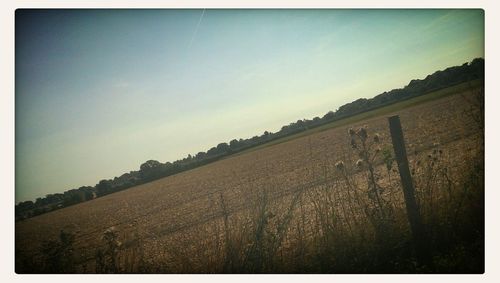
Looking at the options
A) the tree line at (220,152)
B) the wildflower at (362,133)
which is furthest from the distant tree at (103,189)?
the wildflower at (362,133)

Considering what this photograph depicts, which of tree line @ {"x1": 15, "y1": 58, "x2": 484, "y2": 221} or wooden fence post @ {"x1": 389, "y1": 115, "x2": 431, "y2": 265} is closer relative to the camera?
wooden fence post @ {"x1": 389, "y1": 115, "x2": 431, "y2": 265}

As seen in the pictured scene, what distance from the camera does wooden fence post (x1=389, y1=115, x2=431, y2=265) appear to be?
3.79m

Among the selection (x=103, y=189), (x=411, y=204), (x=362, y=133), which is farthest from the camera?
(x=103, y=189)

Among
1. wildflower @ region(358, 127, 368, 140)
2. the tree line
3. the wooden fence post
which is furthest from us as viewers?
the tree line

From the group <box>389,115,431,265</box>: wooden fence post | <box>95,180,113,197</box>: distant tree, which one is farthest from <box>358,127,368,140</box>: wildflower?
<box>95,180,113,197</box>: distant tree

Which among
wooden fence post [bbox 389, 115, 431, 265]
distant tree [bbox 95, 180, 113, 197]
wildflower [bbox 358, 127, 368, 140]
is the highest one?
wildflower [bbox 358, 127, 368, 140]

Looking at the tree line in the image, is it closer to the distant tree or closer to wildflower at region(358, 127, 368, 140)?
the distant tree

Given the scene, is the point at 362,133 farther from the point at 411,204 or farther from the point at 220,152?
the point at 220,152

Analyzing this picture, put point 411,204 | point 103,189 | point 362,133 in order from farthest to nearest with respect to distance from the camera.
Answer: point 103,189 < point 362,133 < point 411,204

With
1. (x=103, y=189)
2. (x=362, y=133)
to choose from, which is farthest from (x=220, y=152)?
(x=362, y=133)

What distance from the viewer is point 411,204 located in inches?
154

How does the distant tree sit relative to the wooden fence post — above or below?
below

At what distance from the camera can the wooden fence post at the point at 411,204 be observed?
12.4 feet

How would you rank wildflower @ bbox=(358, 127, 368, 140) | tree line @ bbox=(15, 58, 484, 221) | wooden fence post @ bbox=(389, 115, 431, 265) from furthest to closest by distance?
tree line @ bbox=(15, 58, 484, 221)
wildflower @ bbox=(358, 127, 368, 140)
wooden fence post @ bbox=(389, 115, 431, 265)
